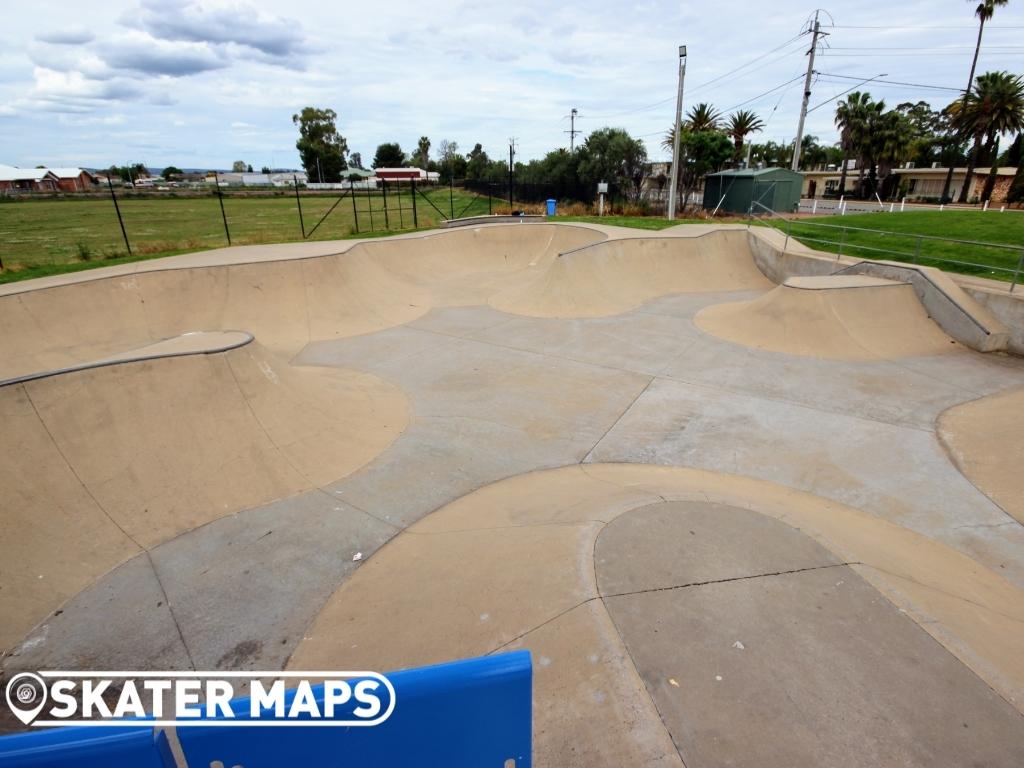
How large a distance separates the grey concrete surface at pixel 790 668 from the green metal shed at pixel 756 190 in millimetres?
26254

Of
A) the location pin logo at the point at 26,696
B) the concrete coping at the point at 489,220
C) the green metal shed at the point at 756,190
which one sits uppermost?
the green metal shed at the point at 756,190

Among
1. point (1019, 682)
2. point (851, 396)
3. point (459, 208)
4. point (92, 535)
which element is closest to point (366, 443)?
point (92, 535)

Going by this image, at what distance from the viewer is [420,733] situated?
1.58 metres

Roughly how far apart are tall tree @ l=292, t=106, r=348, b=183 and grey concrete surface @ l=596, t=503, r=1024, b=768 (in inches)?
3260

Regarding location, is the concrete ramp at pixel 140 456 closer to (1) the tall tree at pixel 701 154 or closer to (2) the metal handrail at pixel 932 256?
(2) the metal handrail at pixel 932 256

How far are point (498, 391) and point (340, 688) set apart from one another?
25.6ft

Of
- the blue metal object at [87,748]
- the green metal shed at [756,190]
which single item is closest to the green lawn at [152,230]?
the green metal shed at [756,190]

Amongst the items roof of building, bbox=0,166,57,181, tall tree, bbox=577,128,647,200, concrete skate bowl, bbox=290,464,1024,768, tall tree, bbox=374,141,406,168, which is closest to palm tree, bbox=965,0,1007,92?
tall tree, bbox=577,128,647,200

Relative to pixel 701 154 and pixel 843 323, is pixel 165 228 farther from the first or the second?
pixel 701 154

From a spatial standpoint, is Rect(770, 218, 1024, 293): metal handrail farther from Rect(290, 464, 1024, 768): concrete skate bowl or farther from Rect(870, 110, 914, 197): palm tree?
Rect(870, 110, 914, 197): palm tree

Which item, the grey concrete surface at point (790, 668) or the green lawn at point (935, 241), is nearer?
the grey concrete surface at point (790, 668)

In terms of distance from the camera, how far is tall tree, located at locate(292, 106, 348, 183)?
248ft

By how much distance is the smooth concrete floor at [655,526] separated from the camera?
298cm

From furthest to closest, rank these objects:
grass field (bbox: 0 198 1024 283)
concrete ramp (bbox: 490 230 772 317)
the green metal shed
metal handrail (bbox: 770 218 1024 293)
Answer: the green metal shed → concrete ramp (bbox: 490 230 772 317) → grass field (bbox: 0 198 1024 283) → metal handrail (bbox: 770 218 1024 293)
